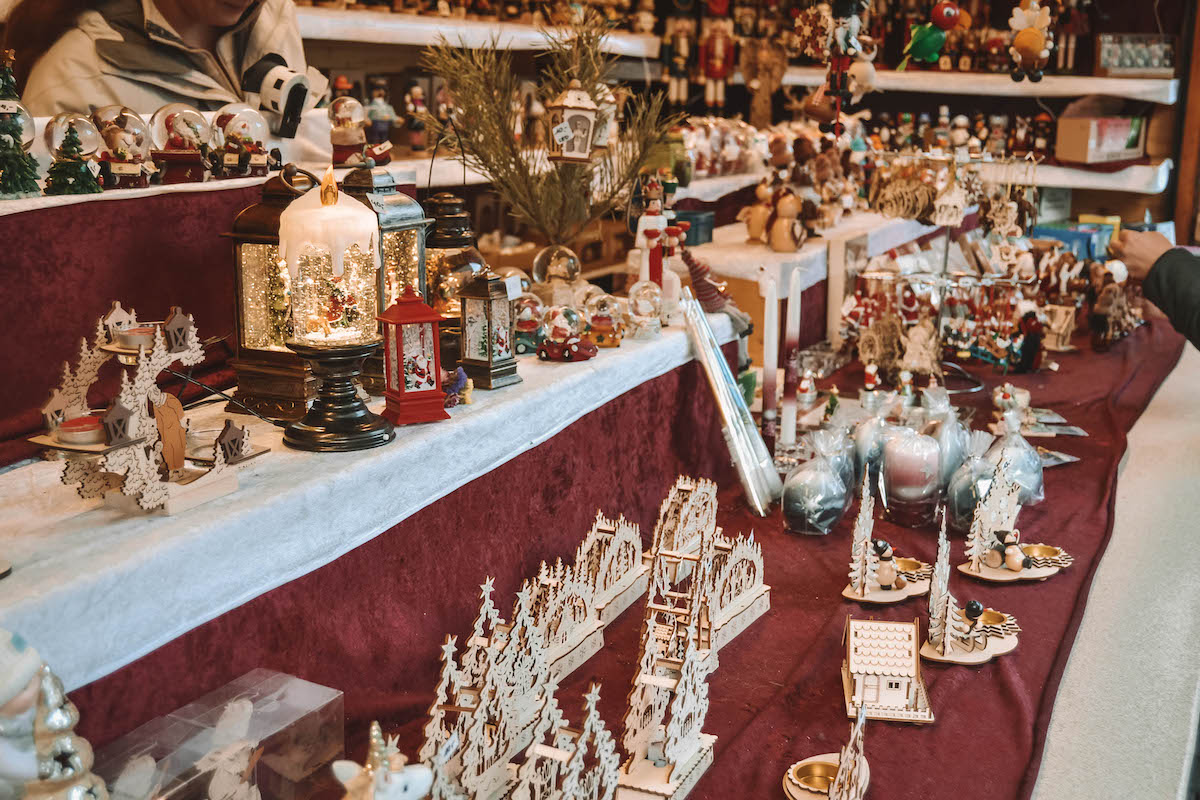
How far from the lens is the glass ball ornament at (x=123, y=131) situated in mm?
1703

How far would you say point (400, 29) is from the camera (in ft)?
11.4

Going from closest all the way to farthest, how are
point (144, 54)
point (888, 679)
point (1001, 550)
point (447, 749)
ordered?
1. point (447, 749)
2. point (888, 679)
3. point (1001, 550)
4. point (144, 54)

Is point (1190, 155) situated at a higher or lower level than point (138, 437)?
higher

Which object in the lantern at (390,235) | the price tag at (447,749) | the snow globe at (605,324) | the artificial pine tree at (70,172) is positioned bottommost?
the price tag at (447,749)

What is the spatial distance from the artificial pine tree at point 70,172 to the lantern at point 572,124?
3.25ft

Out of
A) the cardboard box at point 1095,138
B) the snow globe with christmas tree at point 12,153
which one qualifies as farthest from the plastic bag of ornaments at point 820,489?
the cardboard box at point 1095,138

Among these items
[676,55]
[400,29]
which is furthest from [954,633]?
[676,55]

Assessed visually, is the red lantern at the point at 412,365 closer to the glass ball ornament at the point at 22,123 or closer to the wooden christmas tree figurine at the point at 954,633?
the glass ball ornament at the point at 22,123

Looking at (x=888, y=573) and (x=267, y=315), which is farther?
(x=888, y=573)

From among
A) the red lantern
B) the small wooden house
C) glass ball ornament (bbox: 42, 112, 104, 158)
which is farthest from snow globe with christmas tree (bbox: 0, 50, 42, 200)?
the small wooden house

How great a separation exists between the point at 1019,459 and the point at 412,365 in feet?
4.37

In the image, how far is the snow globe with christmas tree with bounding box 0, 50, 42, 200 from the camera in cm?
150

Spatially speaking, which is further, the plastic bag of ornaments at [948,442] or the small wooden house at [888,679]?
the plastic bag of ornaments at [948,442]

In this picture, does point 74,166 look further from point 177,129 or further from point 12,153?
point 177,129
